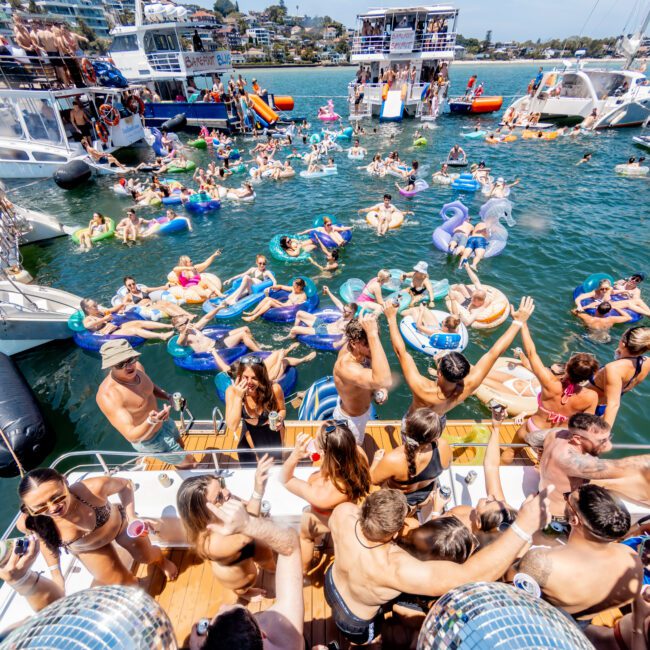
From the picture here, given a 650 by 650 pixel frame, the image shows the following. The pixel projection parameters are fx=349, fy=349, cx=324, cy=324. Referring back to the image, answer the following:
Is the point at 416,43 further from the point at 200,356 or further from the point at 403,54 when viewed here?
the point at 200,356

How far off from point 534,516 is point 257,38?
18235 centimetres

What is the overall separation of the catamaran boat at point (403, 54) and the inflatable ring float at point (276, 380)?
3185cm

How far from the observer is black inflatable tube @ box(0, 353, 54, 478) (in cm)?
579

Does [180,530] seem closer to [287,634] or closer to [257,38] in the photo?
[287,634]

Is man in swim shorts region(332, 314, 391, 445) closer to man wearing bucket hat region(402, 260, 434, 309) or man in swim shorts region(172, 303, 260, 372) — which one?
man in swim shorts region(172, 303, 260, 372)

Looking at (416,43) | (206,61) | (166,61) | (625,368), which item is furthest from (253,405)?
(416,43)

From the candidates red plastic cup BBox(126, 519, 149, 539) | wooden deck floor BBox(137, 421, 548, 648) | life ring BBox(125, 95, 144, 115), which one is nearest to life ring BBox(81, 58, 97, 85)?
life ring BBox(125, 95, 144, 115)

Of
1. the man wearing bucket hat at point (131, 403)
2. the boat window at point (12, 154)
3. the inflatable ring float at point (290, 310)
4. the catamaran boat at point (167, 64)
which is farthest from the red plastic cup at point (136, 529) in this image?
the catamaran boat at point (167, 64)

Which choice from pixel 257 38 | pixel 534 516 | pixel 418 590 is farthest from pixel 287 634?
pixel 257 38

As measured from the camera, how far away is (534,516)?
7.08 ft

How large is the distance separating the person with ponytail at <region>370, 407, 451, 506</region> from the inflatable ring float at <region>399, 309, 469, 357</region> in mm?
4313

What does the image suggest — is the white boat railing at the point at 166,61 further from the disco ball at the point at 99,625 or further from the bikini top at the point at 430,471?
the disco ball at the point at 99,625

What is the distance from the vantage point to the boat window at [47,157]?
62.7 ft

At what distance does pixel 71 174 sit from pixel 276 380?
61.3ft
